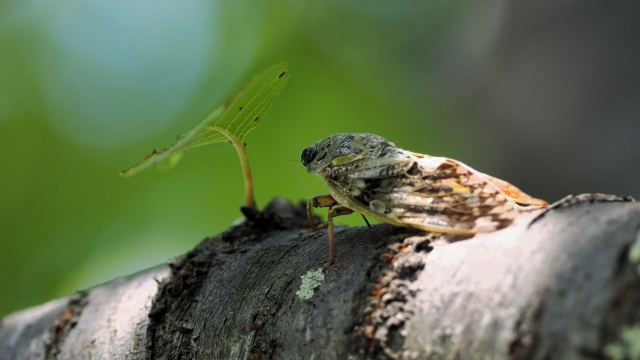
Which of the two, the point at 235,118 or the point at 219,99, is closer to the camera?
the point at 235,118

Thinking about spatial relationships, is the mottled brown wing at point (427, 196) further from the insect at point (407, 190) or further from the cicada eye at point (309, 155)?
the cicada eye at point (309, 155)

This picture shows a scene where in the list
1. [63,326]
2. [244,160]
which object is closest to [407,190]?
[244,160]

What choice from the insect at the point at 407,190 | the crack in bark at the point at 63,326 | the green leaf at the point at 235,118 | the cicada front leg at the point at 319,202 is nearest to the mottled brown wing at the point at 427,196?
the insect at the point at 407,190

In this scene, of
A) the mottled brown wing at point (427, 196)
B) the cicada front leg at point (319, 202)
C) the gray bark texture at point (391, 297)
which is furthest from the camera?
the cicada front leg at point (319, 202)

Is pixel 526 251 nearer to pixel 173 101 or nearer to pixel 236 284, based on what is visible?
pixel 236 284

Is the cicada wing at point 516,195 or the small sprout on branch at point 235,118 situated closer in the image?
the small sprout on branch at point 235,118

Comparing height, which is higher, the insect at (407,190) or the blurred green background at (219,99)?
the blurred green background at (219,99)

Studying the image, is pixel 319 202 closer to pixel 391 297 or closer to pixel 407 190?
pixel 407 190

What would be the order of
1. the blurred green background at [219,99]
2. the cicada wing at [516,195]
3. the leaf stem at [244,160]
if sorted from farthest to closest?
the blurred green background at [219,99] → the leaf stem at [244,160] → the cicada wing at [516,195]

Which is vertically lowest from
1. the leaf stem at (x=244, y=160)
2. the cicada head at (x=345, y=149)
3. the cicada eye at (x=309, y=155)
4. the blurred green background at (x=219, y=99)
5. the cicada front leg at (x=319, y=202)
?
the cicada front leg at (x=319, y=202)
